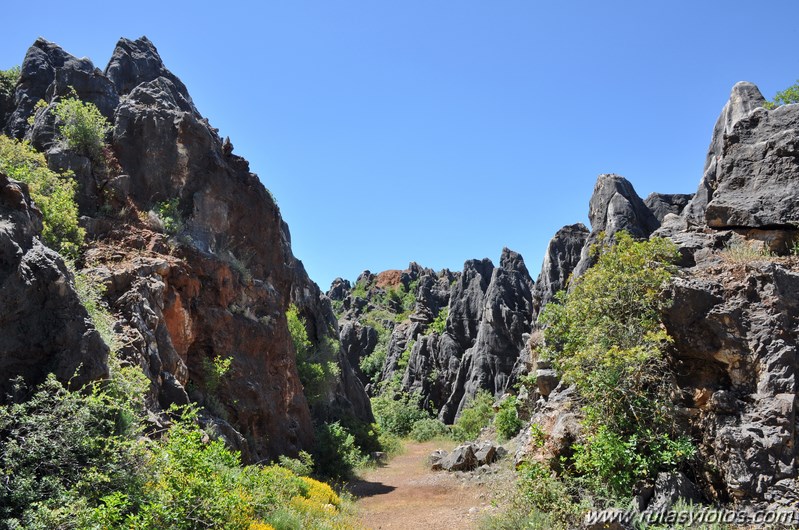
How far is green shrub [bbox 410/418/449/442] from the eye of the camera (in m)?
36.4

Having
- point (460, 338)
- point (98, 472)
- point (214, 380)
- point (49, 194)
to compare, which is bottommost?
point (98, 472)

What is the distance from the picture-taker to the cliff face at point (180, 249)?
13.8 m

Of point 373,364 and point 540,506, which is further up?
point 373,364

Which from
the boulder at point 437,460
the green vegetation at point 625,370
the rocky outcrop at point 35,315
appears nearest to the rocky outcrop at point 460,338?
the boulder at point 437,460

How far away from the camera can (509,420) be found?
23.5 meters

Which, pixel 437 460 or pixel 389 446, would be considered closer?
pixel 437 460

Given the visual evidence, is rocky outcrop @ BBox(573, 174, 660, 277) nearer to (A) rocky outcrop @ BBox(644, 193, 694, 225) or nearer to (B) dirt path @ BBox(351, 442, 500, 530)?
(A) rocky outcrop @ BBox(644, 193, 694, 225)

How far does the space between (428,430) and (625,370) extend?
2812 centimetres

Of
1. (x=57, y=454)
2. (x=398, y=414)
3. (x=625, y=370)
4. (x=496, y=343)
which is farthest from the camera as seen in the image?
(x=398, y=414)

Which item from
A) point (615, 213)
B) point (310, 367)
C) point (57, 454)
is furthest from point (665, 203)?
point (57, 454)

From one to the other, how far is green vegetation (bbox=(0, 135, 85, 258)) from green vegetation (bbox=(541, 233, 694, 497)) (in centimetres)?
1311

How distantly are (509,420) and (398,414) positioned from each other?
19117mm

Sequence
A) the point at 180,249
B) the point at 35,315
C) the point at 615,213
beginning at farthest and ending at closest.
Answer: the point at 615,213 < the point at 180,249 < the point at 35,315

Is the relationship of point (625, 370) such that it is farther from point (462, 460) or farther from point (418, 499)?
point (462, 460)
